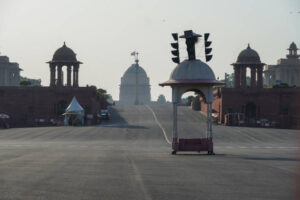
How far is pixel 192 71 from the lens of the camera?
106 feet

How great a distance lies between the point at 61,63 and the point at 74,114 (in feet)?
53.6

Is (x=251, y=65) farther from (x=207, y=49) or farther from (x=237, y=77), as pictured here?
(x=207, y=49)

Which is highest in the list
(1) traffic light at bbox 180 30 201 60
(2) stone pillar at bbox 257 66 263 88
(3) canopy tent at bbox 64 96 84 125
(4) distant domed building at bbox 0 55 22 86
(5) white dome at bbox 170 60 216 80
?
(4) distant domed building at bbox 0 55 22 86

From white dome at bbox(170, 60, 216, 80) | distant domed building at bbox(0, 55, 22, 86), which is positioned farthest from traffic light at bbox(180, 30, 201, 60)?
distant domed building at bbox(0, 55, 22, 86)

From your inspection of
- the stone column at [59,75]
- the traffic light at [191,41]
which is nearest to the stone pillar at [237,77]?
the stone column at [59,75]

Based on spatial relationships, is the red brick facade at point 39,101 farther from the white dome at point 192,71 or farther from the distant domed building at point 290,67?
the distant domed building at point 290,67

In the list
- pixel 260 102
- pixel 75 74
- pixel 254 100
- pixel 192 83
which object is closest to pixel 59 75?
pixel 75 74

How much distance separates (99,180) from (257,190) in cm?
493

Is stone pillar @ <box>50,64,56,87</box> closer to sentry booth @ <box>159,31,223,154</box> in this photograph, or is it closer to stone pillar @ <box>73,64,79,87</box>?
stone pillar @ <box>73,64,79,87</box>

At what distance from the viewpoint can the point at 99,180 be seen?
1708 cm

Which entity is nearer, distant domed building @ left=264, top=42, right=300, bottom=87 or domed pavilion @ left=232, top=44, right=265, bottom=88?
domed pavilion @ left=232, top=44, right=265, bottom=88

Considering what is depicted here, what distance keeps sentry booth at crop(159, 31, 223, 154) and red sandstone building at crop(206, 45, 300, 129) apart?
47.8 m

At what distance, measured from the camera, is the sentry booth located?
3216 cm

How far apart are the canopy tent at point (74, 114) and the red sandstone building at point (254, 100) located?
20885mm
